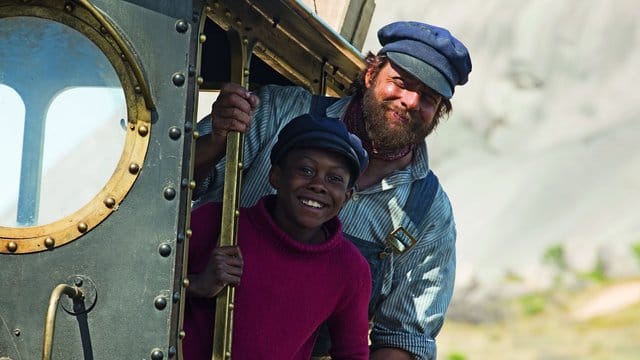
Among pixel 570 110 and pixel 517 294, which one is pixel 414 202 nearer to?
pixel 517 294

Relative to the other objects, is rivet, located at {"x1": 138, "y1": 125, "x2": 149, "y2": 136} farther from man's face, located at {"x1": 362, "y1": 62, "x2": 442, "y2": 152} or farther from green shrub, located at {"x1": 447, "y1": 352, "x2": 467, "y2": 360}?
green shrub, located at {"x1": 447, "y1": 352, "x2": 467, "y2": 360}

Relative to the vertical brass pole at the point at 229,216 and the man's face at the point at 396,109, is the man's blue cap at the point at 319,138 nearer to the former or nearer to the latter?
the vertical brass pole at the point at 229,216

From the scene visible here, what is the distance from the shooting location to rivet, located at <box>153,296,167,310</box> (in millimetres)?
3016

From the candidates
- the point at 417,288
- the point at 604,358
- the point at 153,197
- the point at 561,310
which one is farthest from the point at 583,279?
the point at 153,197

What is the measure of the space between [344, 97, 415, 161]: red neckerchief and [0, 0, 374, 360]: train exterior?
114 centimetres

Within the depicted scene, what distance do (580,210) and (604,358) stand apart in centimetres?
282

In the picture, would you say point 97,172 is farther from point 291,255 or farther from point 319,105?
point 319,105

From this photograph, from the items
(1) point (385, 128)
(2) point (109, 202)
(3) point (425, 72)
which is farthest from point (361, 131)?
(2) point (109, 202)

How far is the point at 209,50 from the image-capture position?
4.08m

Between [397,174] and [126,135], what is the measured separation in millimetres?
1317

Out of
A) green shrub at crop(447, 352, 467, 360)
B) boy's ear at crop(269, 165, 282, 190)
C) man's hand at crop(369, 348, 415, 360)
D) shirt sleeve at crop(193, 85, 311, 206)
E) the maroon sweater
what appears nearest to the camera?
the maroon sweater

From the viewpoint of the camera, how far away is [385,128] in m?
4.11

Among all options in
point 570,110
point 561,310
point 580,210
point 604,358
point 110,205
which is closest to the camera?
point 110,205

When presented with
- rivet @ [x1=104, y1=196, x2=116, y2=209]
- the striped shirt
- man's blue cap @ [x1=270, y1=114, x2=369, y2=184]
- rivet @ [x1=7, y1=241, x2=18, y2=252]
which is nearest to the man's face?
the striped shirt
